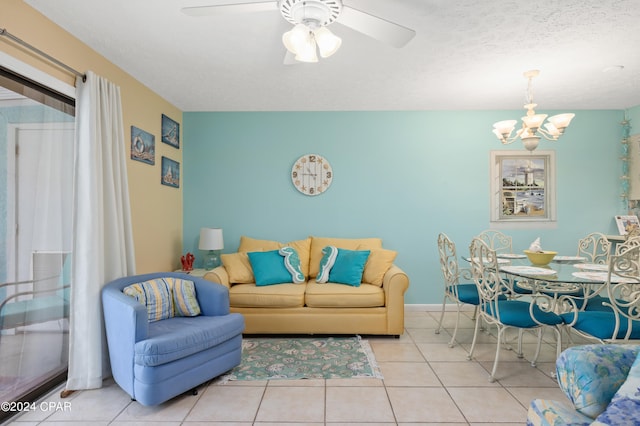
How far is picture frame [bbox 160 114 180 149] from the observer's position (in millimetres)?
4055

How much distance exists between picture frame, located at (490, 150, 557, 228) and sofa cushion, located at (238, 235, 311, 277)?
2.39 metres

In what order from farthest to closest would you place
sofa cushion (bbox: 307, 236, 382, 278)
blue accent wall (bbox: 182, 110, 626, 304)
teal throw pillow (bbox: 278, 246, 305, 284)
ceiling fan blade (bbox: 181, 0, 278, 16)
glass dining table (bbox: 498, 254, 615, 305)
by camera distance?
blue accent wall (bbox: 182, 110, 626, 304)
sofa cushion (bbox: 307, 236, 382, 278)
teal throw pillow (bbox: 278, 246, 305, 284)
glass dining table (bbox: 498, 254, 615, 305)
ceiling fan blade (bbox: 181, 0, 278, 16)

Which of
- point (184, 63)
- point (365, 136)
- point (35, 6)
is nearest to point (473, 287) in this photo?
point (365, 136)

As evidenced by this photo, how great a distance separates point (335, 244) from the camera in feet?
13.9

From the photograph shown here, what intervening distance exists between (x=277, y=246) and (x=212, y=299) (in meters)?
1.46

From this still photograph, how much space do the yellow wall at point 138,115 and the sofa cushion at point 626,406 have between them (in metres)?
3.35

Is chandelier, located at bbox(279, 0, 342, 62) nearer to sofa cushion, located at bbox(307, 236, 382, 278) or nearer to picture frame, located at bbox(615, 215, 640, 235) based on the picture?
sofa cushion, located at bbox(307, 236, 382, 278)

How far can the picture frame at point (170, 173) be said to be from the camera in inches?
159

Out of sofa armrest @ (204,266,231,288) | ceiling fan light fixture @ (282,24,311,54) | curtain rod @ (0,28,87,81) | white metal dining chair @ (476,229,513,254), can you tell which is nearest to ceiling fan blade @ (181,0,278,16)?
ceiling fan light fixture @ (282,24,311,54)

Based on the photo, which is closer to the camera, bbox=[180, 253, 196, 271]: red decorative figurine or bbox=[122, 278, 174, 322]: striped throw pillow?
bbox=[122, 278, 174, 322]: striped throw pillow

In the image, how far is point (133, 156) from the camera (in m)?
3.39

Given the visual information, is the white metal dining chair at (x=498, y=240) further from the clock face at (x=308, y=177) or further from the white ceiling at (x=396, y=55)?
the clock face at (x=308, y=177)

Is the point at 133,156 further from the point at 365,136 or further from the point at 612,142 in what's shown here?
the point at 612,142

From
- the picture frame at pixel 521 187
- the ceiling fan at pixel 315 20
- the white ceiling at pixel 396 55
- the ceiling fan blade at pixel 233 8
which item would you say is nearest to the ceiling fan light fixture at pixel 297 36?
the ceiling fan at pixel 315 20
